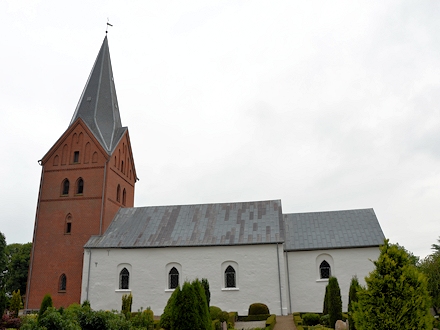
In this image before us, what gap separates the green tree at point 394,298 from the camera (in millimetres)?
7414

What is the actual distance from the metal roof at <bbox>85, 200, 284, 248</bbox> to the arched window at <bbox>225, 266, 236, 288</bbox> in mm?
1388

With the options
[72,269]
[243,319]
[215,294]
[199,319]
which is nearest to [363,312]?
[199,319]

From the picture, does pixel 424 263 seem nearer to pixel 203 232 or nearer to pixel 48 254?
pixel 203 232

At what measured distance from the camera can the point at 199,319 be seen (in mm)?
9828

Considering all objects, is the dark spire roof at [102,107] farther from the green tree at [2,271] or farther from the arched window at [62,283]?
the green tree at [2,271]

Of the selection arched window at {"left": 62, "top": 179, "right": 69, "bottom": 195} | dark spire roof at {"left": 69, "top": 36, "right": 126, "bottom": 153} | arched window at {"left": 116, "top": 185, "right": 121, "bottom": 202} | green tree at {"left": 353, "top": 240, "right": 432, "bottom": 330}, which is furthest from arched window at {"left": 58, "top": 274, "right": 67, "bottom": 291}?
green tree at {"left": 353, "top": 240, "right": 432, "bottom": 330}

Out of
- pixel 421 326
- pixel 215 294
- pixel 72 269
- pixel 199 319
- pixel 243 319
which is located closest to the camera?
pixel 421 326

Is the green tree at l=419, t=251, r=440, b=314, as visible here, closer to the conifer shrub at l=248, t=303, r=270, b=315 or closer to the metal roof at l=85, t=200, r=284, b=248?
the metal roof at l=85, t=200, r=284, b=248

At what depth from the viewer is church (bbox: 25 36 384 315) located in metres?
19.9

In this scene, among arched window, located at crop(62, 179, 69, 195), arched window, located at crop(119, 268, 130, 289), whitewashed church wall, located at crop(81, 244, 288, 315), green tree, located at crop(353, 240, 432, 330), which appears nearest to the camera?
green tree, located at crop(353, 240, 432, 330)

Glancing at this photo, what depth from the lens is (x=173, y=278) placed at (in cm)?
2056

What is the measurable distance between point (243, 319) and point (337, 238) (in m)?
6.72

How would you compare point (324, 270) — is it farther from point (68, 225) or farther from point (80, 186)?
point (80, 186)

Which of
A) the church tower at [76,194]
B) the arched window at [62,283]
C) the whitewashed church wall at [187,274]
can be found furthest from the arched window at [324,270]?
the arched window at [62,283]
